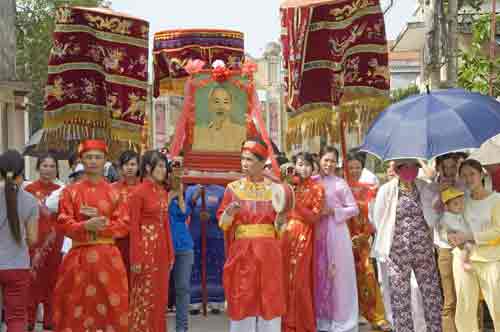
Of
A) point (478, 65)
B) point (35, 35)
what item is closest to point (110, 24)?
point (478, 65)

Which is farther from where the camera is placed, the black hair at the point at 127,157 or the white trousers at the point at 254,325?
the black hair at the point at 127,157

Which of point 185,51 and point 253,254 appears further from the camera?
point 185,51

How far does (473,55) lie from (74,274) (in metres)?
9.76

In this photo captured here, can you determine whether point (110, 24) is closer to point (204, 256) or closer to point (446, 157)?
point (204, 256)

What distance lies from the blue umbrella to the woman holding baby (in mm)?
397

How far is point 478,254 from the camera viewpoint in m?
7.86

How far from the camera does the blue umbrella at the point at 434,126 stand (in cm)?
756

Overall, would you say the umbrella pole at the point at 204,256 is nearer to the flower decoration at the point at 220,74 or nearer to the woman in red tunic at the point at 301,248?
the flower decoration at the point at 220,74

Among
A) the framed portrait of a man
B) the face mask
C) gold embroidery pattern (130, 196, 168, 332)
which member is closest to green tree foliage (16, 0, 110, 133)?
the framed portrait of a man

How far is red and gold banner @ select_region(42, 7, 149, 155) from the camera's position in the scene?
943cm

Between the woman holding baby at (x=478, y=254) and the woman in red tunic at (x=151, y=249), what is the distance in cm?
250

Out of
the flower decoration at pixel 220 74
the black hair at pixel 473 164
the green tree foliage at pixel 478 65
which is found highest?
the green tree foliage at pixel 478 65

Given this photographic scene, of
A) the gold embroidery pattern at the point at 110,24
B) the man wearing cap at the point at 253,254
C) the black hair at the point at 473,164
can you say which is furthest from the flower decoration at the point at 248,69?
the black hair at the point at 473,164

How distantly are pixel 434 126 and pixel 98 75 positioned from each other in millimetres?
3633
